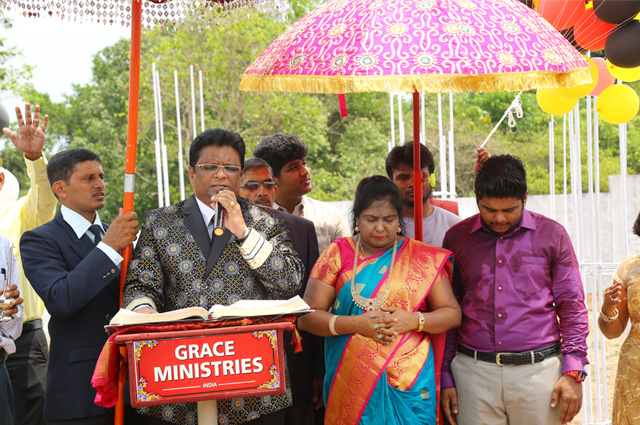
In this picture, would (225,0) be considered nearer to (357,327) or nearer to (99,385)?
(357,327)

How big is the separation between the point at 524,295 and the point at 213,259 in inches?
59.5

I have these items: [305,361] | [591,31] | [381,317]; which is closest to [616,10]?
[591,31]

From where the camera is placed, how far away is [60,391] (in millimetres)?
3102

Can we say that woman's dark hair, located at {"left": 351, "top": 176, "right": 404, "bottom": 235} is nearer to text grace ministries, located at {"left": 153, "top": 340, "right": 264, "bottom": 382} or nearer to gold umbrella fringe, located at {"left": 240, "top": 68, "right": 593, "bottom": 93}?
gold umbrella fringe, located at {"left": 240, "top": 68, "right": 593, "bottom": 93}

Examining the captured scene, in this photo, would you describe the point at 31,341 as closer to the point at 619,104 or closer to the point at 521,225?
the point at 521,225

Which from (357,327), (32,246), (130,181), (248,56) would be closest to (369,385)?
(357,327)

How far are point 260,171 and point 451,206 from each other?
159 centimetres

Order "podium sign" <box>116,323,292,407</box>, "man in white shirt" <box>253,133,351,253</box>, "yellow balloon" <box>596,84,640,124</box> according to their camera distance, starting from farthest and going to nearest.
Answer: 1. "yellow balloon" <box>596,84,640,124</box>
2. "man in white shirt" <box>253,133,351,253</box>
3. "podium sign" <box>116,323,292,407</box>

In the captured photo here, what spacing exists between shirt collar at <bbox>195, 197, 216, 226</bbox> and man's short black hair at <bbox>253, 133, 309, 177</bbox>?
1617 millimetres

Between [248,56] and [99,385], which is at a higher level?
[248,56]

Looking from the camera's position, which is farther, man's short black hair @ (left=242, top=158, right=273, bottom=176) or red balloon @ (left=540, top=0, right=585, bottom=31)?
red balloon @ (left=540, top=0, right=585, bottom=31)

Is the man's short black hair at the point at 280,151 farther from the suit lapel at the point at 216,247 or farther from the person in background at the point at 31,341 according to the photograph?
the suit lapel at the point at 216,247

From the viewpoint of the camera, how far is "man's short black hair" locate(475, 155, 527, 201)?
3.34 m

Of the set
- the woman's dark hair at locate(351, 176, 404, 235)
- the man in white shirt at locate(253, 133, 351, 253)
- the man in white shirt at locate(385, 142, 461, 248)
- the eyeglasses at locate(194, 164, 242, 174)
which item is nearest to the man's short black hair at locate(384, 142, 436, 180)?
the man in white shirt at locate(385, 142, 461, 248)
